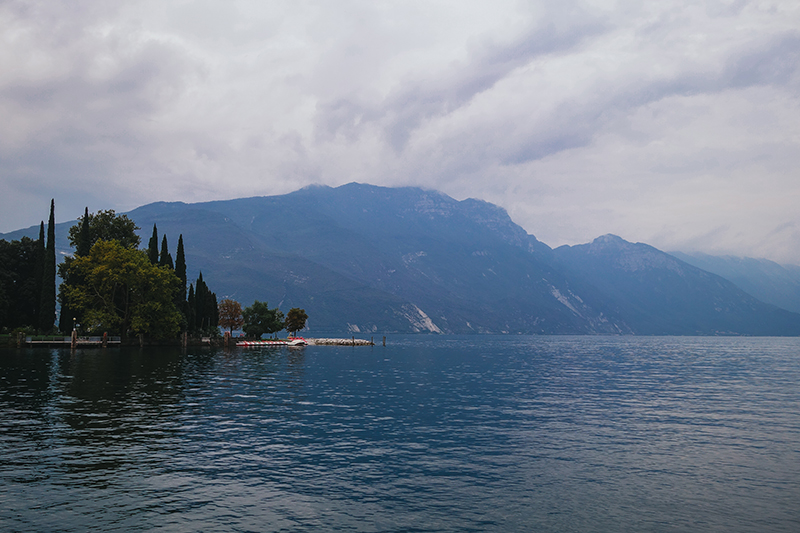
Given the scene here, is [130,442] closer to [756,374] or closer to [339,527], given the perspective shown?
[339,527]

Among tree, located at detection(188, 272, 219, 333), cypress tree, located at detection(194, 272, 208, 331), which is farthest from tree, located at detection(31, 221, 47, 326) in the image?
cypress tree, located at detection(194, 272, 208, 331)

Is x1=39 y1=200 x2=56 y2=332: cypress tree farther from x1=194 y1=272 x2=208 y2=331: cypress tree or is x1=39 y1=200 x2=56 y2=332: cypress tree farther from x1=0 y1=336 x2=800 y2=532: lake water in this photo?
x1=0 y1=336 x2=800 y2=532: lake water

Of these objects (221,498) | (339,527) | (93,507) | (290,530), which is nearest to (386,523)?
(339,527)

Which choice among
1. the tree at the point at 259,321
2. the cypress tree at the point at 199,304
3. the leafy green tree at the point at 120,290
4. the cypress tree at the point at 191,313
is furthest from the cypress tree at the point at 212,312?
the leafy green tree at the point at 120,290

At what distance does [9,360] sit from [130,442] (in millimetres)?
61819

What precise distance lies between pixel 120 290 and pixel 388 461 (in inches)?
4389

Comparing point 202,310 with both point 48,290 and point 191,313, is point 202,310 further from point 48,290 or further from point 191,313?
point 48,290

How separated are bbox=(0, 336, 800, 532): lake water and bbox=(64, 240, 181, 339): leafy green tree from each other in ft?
220

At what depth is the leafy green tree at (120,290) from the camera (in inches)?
4392

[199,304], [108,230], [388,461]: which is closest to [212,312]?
[199,304]

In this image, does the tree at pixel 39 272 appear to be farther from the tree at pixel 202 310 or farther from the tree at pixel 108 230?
the tree at pixel 202 310

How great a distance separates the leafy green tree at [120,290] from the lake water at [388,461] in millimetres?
67136

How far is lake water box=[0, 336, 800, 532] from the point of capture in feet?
56.5

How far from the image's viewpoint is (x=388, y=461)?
79.6ft
